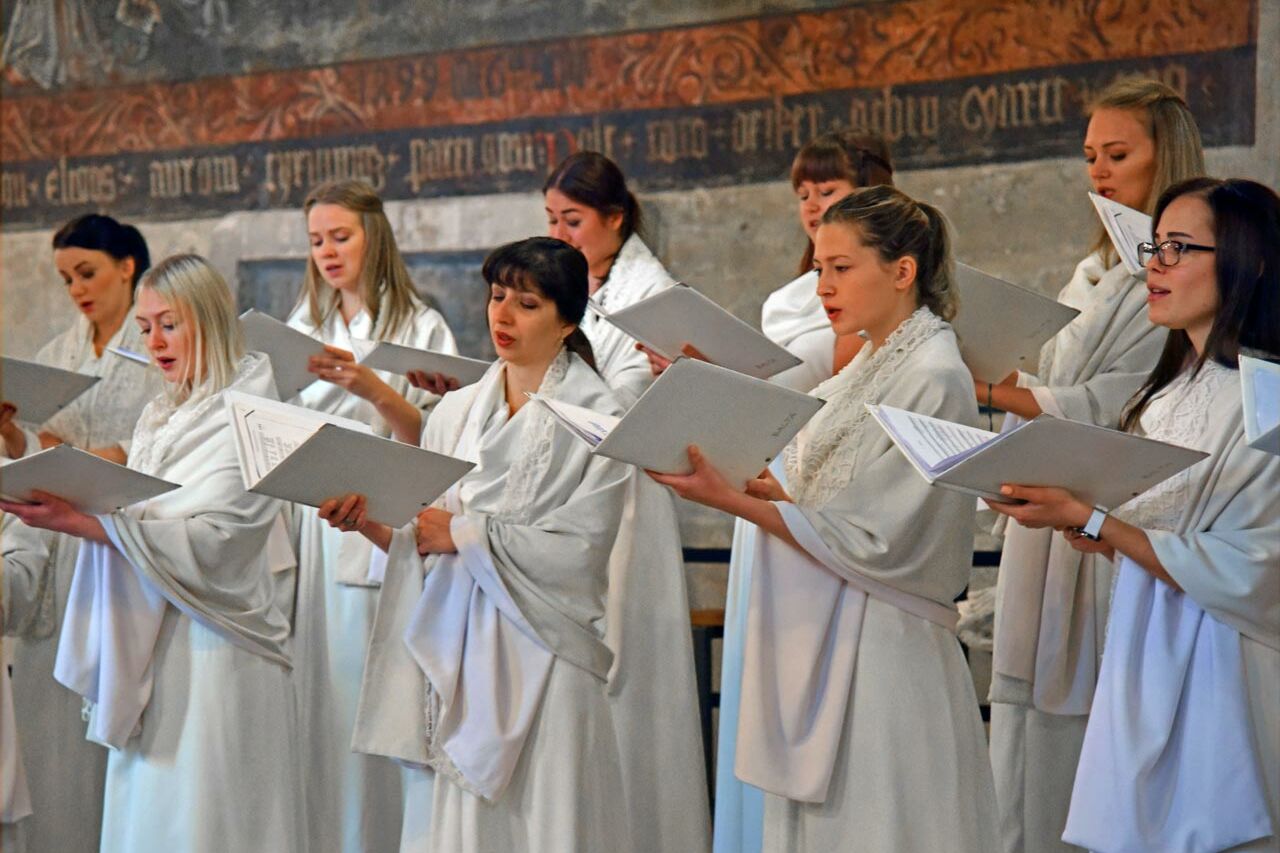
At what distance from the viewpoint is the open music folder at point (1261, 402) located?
10.0 ft

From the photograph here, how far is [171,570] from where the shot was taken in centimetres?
453

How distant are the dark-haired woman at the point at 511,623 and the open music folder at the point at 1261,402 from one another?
63.2 inches

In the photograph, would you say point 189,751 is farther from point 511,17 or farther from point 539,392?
point 511,17

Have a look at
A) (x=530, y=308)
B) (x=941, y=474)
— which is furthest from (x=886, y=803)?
(x=530, y=308)

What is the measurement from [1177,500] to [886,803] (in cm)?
90

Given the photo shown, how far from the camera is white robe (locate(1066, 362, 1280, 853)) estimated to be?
11.1 ft

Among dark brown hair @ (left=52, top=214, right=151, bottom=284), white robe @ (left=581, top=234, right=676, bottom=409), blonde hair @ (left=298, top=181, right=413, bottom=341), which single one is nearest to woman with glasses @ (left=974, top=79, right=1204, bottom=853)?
white robe @ (left=581, top=234, right=676, bottom=409)

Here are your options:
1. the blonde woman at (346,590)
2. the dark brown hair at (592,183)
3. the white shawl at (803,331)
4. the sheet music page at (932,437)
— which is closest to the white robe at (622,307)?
the dark brown hair at (592,183)

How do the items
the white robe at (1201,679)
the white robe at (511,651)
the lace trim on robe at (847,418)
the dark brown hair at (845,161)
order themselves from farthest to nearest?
the dark brown hair at (845,161)
the white robe at (511,651)
the lace trim on robe at (847,418)
the white robe at (1201,679)

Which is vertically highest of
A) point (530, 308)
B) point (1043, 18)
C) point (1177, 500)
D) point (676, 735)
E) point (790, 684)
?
point (1043, 18)

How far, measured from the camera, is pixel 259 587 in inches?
187

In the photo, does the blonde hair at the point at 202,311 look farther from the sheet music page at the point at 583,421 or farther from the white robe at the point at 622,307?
the sheet music page at the point at 583,421

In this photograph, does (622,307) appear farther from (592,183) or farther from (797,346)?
(797,346)

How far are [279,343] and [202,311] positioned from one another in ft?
1.61
